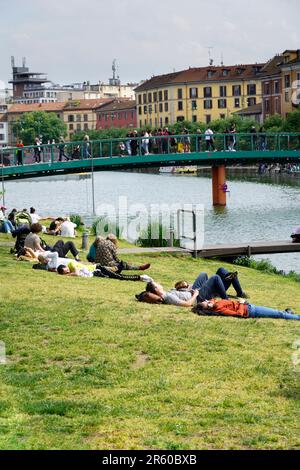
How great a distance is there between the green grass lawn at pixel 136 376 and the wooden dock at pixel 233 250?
8595mm

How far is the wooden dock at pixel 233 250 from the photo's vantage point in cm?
2481

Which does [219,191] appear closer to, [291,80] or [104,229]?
[104,229]

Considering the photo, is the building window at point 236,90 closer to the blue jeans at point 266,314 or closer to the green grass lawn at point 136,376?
the green grass lawn at point 136,376

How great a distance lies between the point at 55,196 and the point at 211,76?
8127cm

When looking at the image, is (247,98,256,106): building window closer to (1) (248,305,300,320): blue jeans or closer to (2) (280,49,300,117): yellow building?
(2) (280,49,300,117): yellow building

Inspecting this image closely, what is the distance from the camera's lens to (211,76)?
141875mm

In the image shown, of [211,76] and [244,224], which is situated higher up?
[211,76]

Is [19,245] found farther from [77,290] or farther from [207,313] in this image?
[207,313]

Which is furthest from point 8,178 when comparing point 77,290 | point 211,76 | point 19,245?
point 211,76

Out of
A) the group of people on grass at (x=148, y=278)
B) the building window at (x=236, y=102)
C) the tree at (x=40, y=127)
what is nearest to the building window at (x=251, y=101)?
the building window at (x=236, y=102)

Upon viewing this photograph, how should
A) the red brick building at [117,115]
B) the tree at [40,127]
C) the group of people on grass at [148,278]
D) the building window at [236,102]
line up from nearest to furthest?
the group of people on grass at [148,278], the building window at [236,102], the red brick building at [117,115], the tree at [40,127]

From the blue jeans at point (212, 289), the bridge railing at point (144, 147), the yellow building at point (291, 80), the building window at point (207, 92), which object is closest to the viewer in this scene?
the blue jeans at point (212, 289)

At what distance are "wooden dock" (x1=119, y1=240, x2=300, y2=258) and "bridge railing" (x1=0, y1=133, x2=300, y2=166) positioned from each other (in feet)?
66.9

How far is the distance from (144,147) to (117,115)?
128 meters
